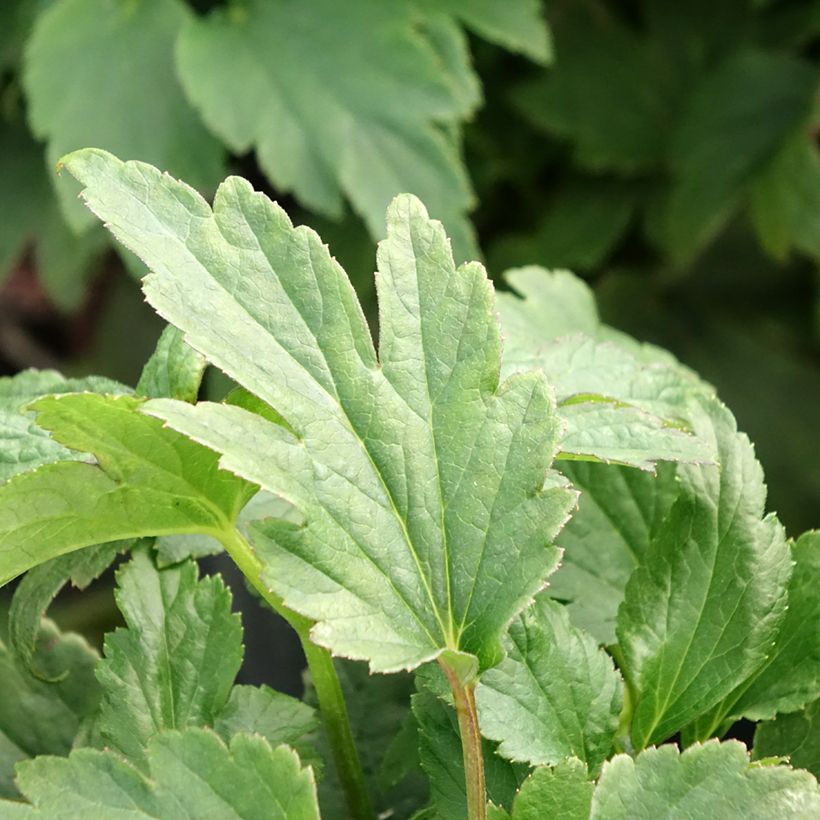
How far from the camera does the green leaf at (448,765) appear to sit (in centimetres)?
35

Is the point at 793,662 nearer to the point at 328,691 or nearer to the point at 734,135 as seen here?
the point at 328,691

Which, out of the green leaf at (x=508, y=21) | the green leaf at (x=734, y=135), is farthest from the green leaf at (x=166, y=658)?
the green leaf at (x=734, y=135)

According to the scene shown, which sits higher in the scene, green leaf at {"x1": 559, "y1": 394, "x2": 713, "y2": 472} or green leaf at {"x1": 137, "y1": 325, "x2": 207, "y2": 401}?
green leaf at {"x1": 137, "y1": 325, "x2": 207, "y2": 401}

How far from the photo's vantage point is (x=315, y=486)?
32 cm

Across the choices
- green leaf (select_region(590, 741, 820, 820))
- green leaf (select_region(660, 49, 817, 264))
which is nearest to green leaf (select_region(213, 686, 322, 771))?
green leaf (select_region(590, 741, 820, 820))

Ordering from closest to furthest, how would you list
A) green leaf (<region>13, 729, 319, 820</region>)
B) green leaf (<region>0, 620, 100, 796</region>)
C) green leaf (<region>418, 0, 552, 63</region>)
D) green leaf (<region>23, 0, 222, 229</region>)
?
1. green leaf (<region>13, 729, 319, 820</region>)
2. green leaf (<region>0, 620, 100, 796</region>)
3. green leaf (<region>23, 0, 222, 229</region>)
4. green leaf (<region>418, 0, 552, 63</region>)

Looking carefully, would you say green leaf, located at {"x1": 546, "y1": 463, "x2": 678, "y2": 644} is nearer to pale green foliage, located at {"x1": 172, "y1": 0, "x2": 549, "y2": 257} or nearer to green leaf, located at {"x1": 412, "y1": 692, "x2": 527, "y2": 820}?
green leaf, located at {"x1": 412, "y1": 692, "x2": 527, "y2": 820}

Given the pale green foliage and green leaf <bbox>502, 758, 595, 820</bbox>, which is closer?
green leaf <bbox>502, 758, 595, 820</bbox>

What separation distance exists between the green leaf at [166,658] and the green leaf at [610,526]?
0.13m

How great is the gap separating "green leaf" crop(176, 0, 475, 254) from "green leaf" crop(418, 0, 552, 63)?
9 centimetres

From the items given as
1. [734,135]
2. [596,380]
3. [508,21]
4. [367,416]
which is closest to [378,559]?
[367,416]

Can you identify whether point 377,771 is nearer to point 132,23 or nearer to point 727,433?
point 727,433

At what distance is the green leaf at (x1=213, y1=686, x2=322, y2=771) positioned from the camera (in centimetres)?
36

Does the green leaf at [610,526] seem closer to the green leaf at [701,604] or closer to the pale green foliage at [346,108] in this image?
the green leaf at [701,604]
